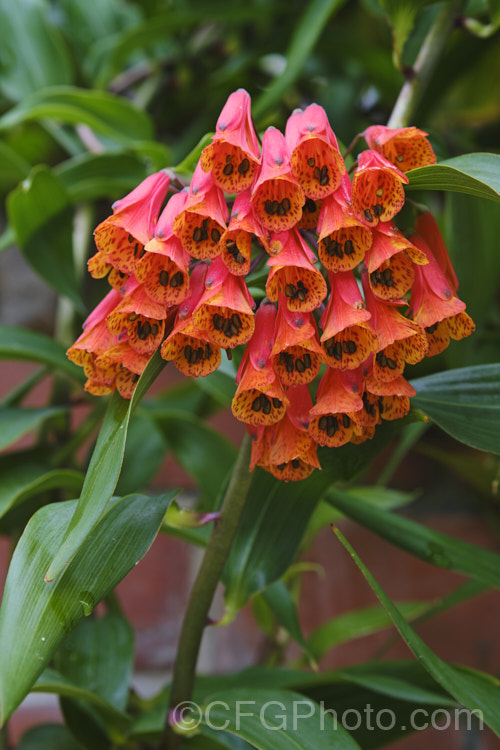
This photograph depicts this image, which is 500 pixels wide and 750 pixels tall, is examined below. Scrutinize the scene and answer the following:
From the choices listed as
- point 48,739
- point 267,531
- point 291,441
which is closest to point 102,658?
point 48,739

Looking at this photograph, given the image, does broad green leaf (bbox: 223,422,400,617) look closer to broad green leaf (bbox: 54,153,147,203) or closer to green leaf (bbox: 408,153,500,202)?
green leaf (bbox: 408,153,500,202)

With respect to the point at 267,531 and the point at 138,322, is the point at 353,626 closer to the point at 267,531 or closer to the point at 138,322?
the point at 267,531

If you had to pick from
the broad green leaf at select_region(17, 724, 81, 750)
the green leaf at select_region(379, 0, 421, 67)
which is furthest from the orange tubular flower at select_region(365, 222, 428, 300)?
the broad green leaf at select_region(17, 724, 81, 750)

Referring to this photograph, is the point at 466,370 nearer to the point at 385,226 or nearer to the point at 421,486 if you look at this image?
the point at 385,226

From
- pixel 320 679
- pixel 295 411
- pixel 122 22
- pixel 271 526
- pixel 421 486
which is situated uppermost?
pixel 122 22

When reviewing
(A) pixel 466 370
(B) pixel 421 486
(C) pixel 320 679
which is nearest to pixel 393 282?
(A) pixel 466 370

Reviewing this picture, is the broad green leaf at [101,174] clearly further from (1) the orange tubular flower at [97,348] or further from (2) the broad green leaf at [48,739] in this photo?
(2) the broad green leaf at [48,739]
